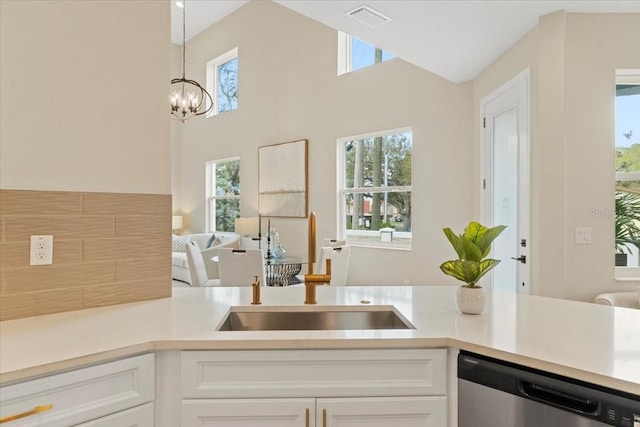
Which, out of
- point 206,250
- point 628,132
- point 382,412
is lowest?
point 382,412

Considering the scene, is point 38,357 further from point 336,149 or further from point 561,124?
point 336,149

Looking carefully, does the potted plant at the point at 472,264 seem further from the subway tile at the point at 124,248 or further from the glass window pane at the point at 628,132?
the glass window pane at the point at 628,132

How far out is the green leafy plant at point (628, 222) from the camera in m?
2.96

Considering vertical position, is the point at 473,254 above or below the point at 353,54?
below

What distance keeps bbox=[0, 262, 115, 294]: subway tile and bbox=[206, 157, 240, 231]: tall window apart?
5842 mm

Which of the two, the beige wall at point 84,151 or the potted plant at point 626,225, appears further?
the potted plant at point 626,225

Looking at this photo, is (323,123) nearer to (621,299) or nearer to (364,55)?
(364,55)

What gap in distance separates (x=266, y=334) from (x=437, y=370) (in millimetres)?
533

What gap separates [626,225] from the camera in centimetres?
296

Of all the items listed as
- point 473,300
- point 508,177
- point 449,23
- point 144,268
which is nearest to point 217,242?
point 508,177

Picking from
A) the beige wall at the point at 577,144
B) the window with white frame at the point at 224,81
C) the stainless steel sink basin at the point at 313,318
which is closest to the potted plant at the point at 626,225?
the beige wall at the point at 577,144

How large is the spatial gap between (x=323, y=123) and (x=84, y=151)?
442cm

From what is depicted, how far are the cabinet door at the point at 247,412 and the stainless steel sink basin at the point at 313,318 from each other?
0.47m

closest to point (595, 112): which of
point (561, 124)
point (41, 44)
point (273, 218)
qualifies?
point (561, 124)
